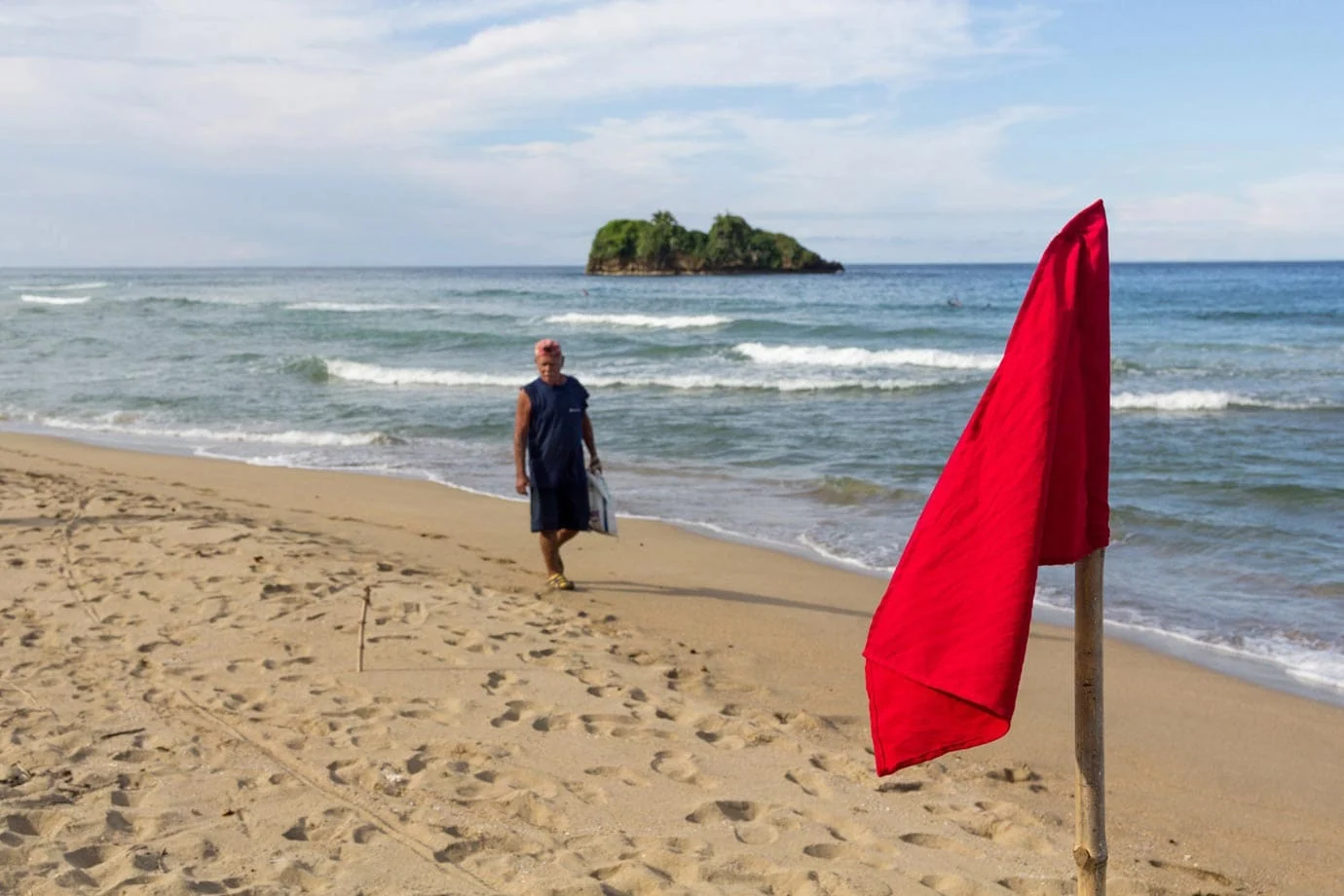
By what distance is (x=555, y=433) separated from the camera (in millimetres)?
7066

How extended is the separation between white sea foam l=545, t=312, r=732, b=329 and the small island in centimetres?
4908

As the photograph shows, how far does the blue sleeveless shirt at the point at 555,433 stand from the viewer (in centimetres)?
705

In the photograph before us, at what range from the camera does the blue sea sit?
8.15m

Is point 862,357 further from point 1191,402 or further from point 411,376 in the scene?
point 411,376

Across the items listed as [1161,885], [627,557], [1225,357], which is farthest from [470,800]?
[1225,357]

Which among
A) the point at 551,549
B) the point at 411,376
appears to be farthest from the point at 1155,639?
the point at 411,376

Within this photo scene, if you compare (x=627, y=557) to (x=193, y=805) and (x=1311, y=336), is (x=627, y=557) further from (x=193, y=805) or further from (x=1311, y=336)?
(x=1311, y=336)

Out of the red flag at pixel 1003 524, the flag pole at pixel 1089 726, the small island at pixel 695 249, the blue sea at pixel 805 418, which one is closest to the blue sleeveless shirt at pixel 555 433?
the blue sea at pixel 805 418

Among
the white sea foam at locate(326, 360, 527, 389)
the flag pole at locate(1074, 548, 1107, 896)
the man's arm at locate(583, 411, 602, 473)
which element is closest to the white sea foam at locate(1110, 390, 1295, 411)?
the white sea foam at locate(326, 360, 527, 389)

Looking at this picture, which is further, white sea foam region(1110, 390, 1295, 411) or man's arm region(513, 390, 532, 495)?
white sea foam region(1110, 390, 1295, 411)

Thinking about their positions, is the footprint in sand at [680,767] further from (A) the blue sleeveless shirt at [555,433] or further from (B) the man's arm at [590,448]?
(B) the man's arm at [590,448]

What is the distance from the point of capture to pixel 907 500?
1065cm

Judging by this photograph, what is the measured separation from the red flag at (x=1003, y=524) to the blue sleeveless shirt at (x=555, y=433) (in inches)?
200

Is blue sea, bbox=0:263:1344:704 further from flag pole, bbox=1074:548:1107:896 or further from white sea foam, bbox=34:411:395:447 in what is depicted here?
flag pole, bbox=1074:548:1107:896
